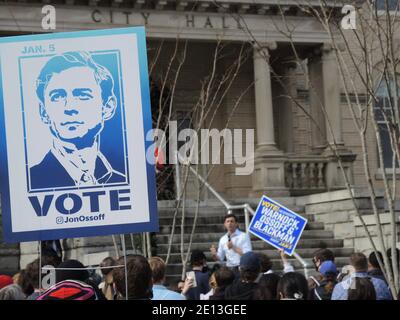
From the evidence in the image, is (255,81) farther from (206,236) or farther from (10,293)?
(10,293)

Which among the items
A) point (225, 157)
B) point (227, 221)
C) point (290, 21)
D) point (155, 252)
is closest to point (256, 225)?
point (227, 221)

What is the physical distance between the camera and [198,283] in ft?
27.5

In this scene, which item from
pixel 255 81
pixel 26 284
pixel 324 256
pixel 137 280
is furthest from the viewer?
pixel 255 81

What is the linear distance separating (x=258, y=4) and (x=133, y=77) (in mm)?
14220

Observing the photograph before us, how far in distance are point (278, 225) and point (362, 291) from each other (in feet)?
16.9

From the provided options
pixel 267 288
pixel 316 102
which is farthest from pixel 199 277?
pixel 316 102

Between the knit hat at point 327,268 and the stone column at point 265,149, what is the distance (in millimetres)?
11516

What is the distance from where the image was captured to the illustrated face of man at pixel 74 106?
5125 millimetres

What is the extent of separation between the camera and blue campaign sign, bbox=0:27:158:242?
16.8ft

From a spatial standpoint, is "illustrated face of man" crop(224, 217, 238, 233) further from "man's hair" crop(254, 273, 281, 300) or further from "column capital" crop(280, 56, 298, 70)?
"column capital" crop(280, 56, 298, 70)

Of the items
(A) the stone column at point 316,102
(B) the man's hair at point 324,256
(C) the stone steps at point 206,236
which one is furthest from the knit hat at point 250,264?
(A) the stone column at point 316,102

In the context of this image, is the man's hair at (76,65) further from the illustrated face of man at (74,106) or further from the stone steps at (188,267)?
the stone steps at (188,267)

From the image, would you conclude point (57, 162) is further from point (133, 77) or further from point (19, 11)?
point (19, 11)

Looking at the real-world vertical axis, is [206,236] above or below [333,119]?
below
